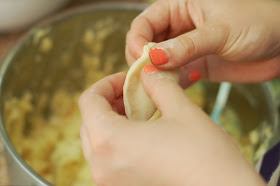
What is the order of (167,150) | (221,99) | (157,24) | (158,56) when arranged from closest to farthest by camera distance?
1. (167,150)
2. (158,56)
3. (157,24)
4. (221,99)

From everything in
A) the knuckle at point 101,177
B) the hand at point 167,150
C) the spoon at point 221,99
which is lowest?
the spoon at point 221,99

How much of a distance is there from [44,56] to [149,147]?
0.60 metres

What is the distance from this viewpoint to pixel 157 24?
1.91 ft

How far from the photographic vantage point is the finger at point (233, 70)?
65 centimetres

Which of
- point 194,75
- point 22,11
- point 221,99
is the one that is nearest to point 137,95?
point 194,75

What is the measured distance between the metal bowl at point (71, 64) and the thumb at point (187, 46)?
0.97ft

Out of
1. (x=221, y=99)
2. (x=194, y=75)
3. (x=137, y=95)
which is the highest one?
(x=137, y=95)

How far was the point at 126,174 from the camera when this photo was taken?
0.33m

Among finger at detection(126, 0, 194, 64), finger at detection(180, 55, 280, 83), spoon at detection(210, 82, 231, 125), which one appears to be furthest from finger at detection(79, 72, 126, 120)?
spoon at detection(210, 82, 231, 125)

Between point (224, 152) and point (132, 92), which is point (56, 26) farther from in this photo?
point (224, 152)

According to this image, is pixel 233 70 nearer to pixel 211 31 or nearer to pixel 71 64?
pixel 211 31

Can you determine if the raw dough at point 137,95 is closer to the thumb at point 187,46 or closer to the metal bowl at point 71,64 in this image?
the thumb at point 187,46

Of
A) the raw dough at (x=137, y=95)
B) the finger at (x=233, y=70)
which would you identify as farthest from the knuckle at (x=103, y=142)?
the finger at (x=233, y=70)

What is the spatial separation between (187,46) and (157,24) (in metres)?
0.15
